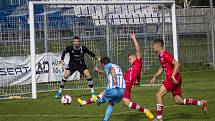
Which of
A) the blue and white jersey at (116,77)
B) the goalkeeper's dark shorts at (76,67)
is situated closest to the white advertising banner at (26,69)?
the goalkeeper's dark shorts at (76,67)

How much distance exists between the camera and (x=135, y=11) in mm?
34031

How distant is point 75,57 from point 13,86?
4434 mm

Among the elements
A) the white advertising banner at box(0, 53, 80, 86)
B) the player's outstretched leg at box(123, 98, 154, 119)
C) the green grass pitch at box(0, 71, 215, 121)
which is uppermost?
the white advertising banner at box(0, 53, 80, 86)

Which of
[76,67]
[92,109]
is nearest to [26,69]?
Answer: [76,67]

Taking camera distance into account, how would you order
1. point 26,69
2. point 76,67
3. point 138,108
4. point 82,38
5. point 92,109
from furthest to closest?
point 82,38 → point 26,69 → point 76,67 → point 92,109 → point 138,108

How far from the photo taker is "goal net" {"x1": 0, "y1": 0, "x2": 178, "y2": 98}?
26016 mm

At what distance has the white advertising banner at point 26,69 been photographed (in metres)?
25.5

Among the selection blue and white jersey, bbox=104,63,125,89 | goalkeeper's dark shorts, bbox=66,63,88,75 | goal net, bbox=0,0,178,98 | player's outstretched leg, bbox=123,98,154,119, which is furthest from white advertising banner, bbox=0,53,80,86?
blue and white jersey, bbox=104,63,125,89

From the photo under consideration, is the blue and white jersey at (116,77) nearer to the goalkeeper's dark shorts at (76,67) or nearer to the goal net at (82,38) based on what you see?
the goalkeeper's dark shorts at (76,67)

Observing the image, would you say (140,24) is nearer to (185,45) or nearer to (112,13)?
(112,13)

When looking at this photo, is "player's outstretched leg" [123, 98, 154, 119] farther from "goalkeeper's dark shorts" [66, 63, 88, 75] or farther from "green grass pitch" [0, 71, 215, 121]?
"goalkeeper's dark shorts" [66, 63, 88, 75]

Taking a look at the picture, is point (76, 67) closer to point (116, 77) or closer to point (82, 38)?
point (82, 38)

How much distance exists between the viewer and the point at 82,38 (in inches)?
1125

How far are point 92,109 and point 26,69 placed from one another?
924 centimetres
